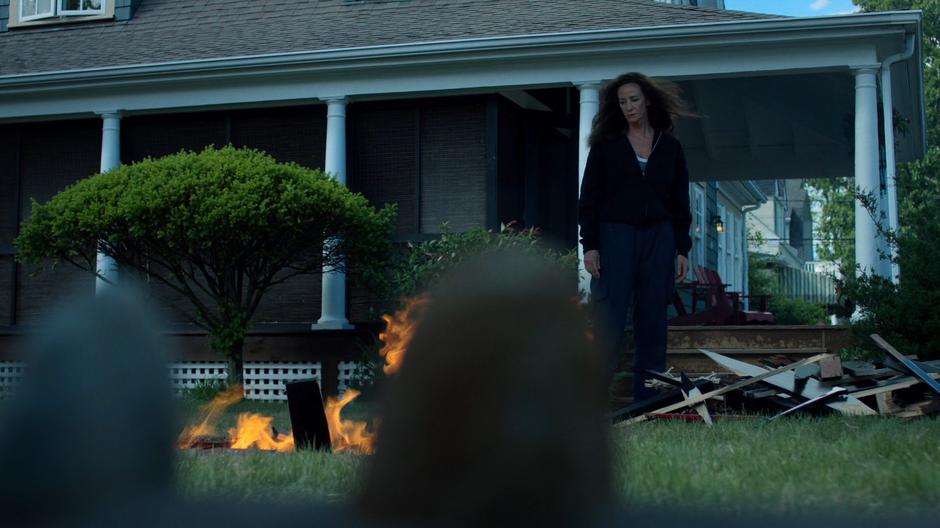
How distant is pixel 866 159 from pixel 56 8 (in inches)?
452

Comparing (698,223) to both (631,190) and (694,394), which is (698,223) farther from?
(631,190)

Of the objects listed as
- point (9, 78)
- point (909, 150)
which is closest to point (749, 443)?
point (9, 78)

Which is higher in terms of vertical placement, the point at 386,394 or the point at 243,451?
the point at 386,394

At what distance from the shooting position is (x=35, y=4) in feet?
48.9

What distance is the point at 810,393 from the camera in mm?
5973

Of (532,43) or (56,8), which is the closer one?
(532,43)

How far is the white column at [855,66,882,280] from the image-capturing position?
9523mm

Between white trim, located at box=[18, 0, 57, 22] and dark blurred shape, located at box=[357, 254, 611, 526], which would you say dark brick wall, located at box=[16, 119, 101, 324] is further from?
dark blurred shape, located at box=[357, 254, 611, 526]

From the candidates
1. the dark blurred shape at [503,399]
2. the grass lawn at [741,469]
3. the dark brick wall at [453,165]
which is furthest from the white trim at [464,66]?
the dark blurred shape at [503,399]

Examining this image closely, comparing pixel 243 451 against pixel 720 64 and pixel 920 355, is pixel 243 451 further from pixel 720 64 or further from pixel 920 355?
pixel 720 64

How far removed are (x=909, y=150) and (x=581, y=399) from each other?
14.9 m

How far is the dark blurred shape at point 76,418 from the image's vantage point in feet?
6.75

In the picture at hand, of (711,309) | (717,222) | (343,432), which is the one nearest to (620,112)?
(343,432)

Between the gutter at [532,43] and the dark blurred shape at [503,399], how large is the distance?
8.69 m
